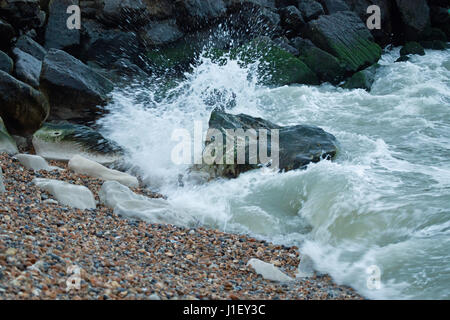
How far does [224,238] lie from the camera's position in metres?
4.28

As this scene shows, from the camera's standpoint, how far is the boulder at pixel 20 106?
230 inches

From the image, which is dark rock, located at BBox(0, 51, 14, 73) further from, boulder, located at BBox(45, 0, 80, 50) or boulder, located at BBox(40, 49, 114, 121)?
boulder, located at BBox(45, 0, 80, 50)

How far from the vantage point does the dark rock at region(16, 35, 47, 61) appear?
8.56 m

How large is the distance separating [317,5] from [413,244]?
10282 millimetres

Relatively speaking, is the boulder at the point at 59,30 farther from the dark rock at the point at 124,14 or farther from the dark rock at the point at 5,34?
the dark rock at the point at 5,34

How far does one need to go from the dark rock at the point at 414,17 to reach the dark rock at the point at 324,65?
492cm

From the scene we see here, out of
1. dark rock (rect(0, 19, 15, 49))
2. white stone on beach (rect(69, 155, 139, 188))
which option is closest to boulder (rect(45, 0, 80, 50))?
dark rock (rect(0, 19, 15, 49))

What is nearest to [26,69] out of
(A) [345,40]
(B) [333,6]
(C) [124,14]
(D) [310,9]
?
(C) [124,14]

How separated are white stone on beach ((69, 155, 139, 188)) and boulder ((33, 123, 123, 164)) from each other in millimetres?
387

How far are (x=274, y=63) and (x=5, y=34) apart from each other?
5426 mm

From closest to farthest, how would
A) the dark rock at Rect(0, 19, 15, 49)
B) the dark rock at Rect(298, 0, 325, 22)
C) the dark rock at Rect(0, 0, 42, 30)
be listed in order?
the dark rock at Rect(0, 19, 15, 49) → the dark rock at Rect(0, 0, 42, 30) → the dark rock at Rect(298, 0, 325, 22)

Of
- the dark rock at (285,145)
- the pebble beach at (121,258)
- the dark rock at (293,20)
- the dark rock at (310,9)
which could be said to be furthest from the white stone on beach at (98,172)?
the dark rock at (310,9)

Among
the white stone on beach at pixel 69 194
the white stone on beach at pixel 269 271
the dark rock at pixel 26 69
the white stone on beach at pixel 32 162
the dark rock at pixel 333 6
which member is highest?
the dark rock at pixel 333 6

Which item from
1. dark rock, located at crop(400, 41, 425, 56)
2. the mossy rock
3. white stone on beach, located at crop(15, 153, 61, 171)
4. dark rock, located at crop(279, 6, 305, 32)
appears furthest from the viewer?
dark rock, located at crop(400, 41, 425, 56)
